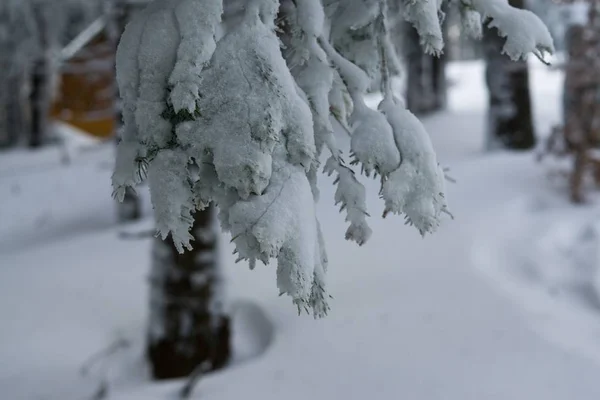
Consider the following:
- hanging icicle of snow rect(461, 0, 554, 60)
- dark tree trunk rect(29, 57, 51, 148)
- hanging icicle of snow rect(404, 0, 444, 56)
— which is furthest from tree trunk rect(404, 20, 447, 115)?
hanging icicle of snow rect(404, 0, 444, 56)

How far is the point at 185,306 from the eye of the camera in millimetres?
4797

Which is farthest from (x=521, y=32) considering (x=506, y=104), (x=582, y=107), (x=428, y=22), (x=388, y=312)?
(x=506, y=104)

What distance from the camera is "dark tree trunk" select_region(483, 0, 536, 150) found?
8.48 metres

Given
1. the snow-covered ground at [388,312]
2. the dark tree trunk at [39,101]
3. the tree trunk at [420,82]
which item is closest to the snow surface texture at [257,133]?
the snow-covered ground at [388,312]

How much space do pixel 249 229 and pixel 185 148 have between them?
0.38 m

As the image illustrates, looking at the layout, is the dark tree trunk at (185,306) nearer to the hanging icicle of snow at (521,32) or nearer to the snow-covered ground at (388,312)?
the snow-covered ground at (388,312)

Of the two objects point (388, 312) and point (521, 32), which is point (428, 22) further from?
point (388, 312)

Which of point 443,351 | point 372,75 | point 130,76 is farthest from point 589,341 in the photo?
point 130,76

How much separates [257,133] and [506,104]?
7333 mm

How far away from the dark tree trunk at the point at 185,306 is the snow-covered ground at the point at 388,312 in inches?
10.8

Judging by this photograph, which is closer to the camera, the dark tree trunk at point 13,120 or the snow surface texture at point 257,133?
the snow surface texture at point 257,133

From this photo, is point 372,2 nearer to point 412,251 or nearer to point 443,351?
point 443,351

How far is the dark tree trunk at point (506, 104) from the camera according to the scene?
8.48m

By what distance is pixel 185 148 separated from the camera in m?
2.06
